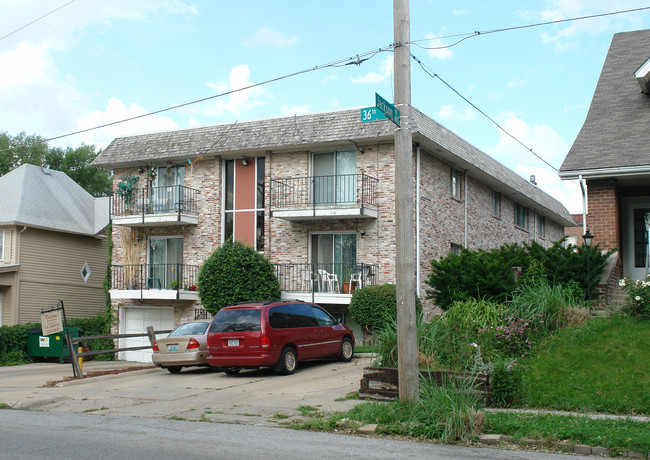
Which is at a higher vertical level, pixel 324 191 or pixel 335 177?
pixel 335 177

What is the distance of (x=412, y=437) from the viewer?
8.71 m

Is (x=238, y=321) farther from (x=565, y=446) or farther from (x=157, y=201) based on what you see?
(x=157, y=201)

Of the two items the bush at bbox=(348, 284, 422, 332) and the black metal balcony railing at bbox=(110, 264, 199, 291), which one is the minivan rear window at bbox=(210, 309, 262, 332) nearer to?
the bush at bbox=(348, 284, 422, 332)

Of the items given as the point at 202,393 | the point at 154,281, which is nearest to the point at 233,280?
the point at 154,281

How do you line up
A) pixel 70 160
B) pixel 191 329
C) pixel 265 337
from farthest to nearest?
pixel 70 160 < pixel 191 329 < pixel 265 337

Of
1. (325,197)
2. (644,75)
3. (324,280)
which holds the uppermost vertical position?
(644,75)

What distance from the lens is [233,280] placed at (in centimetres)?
2167

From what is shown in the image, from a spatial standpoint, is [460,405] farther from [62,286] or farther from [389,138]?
[62,286]

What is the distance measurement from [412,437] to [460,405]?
29.4 inches

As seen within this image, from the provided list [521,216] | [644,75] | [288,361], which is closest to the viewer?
[288,361]

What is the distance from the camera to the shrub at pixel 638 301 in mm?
12820

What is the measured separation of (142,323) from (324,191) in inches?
360

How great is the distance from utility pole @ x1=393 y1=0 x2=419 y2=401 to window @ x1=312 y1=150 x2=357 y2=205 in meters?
11.8

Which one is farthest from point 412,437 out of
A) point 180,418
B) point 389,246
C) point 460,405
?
point 389,246
